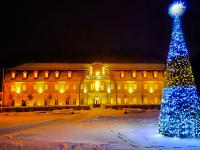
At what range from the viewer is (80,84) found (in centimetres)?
6556

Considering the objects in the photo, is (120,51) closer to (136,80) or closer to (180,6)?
(136,80)

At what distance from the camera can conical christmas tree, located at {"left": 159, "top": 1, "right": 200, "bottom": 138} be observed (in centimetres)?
2000

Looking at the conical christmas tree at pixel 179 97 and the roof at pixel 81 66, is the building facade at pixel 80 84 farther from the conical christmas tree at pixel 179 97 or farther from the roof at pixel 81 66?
the conical christmas tree at pixel 179 97

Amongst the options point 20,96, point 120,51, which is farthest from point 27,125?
point 120,51

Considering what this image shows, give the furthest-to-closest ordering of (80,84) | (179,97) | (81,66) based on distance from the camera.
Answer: (81,66) → (80,84) → (179,97)

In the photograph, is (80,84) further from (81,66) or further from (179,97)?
(179,97)

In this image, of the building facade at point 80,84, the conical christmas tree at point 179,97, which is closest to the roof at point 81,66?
the building facade at point 80,84

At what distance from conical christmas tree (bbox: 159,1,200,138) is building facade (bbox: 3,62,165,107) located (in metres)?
43.8

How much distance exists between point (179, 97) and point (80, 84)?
4599 cm

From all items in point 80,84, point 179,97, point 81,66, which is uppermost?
point 81,66

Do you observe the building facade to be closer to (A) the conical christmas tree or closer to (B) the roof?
(B) the roof

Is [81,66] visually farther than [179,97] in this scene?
Yes

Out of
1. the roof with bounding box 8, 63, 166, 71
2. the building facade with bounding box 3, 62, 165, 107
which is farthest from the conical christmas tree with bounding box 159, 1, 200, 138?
the roof with bounding box 8, 63, 166, 71

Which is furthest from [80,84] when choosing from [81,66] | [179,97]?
[179,97]
